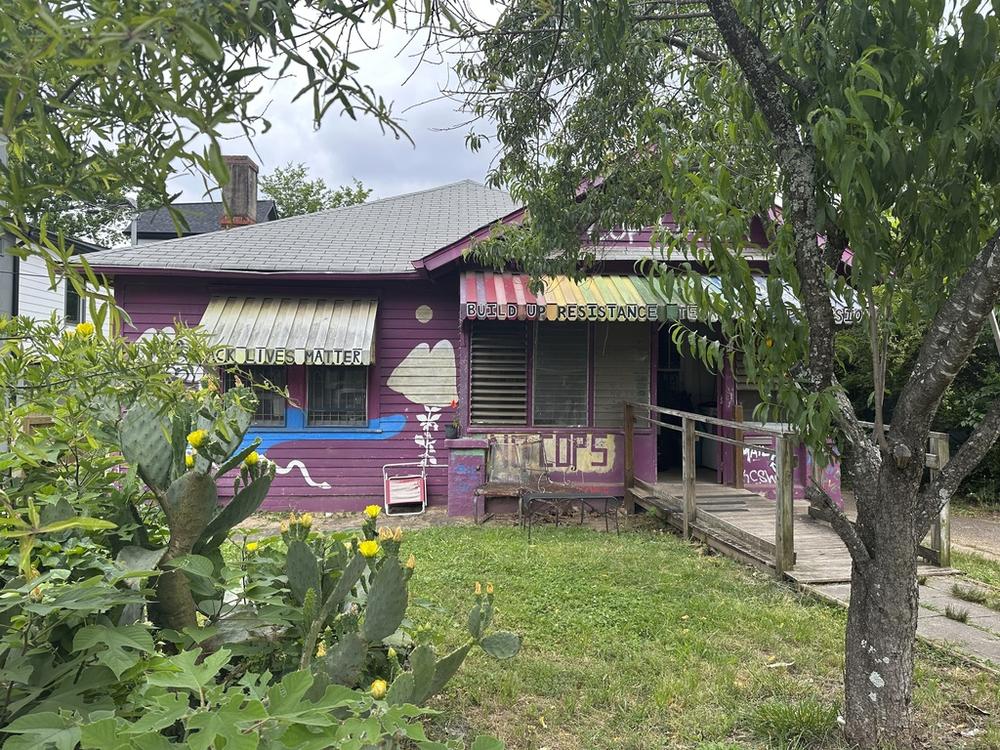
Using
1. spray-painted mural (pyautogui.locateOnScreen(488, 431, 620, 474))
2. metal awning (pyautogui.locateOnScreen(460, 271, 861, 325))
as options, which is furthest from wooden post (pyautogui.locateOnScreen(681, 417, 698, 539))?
spray-painted mural (pyautogui.locateOnScreen(488, 431, 620, 474))

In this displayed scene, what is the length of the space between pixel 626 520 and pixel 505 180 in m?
4.90

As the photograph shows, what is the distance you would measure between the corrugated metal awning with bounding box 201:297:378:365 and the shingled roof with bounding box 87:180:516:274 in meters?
0.53

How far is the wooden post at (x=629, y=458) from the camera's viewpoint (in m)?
8.70

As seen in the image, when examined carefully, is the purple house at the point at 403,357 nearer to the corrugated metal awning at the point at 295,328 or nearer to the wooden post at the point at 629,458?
the corrugated metal awning at the point at 295,328

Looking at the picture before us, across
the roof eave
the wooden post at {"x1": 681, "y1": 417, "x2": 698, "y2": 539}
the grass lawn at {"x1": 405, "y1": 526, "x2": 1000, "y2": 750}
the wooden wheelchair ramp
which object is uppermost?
the roof eave

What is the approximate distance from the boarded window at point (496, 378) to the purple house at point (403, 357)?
0.07ft

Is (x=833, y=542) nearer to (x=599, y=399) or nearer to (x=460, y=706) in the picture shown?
(x=599, y=399)

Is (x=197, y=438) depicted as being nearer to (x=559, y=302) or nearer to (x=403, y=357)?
(x=559, y=302)

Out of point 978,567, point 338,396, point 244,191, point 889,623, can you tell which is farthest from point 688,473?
point 244,191

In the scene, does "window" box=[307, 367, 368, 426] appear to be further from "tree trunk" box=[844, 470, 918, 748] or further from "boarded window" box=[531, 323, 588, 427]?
"tree trunk" box=[844, 470, 918, 748]

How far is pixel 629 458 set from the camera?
884 cm

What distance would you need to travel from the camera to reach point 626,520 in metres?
8.40

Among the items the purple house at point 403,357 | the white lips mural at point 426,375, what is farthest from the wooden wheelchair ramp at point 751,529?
the white lips mural at point 426,375

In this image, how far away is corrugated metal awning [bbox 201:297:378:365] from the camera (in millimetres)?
8429
